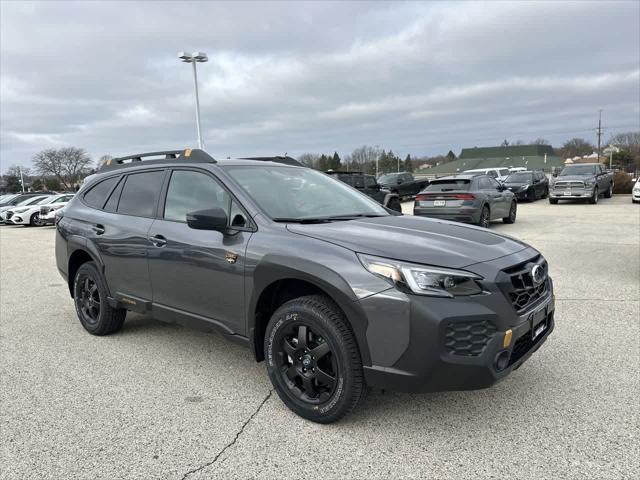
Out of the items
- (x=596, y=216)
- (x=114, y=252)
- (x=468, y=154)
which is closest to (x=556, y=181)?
(x=596, y=216)

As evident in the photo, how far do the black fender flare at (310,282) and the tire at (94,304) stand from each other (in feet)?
6.85

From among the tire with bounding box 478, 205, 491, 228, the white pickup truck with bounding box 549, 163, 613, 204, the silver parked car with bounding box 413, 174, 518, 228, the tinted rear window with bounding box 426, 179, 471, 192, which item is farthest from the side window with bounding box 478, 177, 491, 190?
the white pickup truck with bounding box 549, 163, 613, 204

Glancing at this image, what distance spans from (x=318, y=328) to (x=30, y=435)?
76.5 inches

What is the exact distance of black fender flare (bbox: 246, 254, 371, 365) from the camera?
2777 millimetres

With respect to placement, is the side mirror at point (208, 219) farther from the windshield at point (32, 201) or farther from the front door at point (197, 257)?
the windshield at point (32, 201)

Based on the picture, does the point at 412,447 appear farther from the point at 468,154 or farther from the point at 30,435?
the point at 468,154

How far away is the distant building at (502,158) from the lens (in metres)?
91.1

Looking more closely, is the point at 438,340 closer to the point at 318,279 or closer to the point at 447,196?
the point at 318,279

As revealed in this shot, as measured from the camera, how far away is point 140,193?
14.6ft

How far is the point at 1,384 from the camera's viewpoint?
3809 millimetres

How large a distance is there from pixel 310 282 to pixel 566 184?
2139 cm

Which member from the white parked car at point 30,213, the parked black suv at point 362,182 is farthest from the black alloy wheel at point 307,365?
the white parked car at point 30,213

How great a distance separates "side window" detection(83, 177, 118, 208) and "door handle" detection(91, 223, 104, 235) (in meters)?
0.26

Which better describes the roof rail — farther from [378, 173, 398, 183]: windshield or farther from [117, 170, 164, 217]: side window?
[378, 173, 398, 183]: windshield
